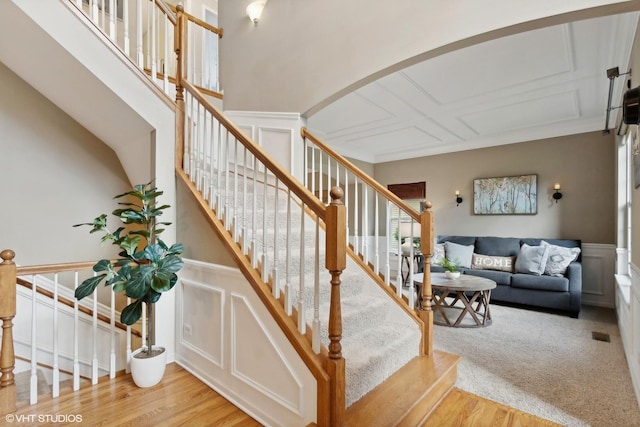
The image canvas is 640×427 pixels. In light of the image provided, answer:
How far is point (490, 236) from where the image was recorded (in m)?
5.70

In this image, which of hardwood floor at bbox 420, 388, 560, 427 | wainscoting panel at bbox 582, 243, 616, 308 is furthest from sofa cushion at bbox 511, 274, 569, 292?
hardwood floor at bbox 420, 388, 560, 427

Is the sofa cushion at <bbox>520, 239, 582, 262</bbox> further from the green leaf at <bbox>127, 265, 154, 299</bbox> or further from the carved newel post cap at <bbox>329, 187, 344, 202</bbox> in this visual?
the green leaf at <bbox>127, 265, 154, 299</bbox>

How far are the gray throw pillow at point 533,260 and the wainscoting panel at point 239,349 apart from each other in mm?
4268

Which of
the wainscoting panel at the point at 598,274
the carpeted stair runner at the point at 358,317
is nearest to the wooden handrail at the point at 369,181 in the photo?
the carpeted stair runner at the point at 358,317

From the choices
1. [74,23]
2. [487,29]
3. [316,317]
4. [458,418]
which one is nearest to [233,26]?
[74,23]

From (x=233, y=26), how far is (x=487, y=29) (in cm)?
323

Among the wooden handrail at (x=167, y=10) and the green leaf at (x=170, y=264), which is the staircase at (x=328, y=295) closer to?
the wooden handrail at (x=167, y=10)

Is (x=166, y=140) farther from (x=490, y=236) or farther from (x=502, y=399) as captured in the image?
(x=490, y=236)

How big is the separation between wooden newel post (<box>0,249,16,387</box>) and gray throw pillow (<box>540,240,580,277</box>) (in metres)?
5.81

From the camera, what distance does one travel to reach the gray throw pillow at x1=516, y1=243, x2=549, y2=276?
4.47 metres

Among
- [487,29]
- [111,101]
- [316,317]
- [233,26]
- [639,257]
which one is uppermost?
[233,26]

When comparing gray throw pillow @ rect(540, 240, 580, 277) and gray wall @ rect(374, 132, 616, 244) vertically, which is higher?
gray wall @ rect(374, 132, 616, 244)

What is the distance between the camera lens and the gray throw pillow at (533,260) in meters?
4.47

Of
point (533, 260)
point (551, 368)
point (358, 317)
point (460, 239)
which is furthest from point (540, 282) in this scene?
point (358, 317)
